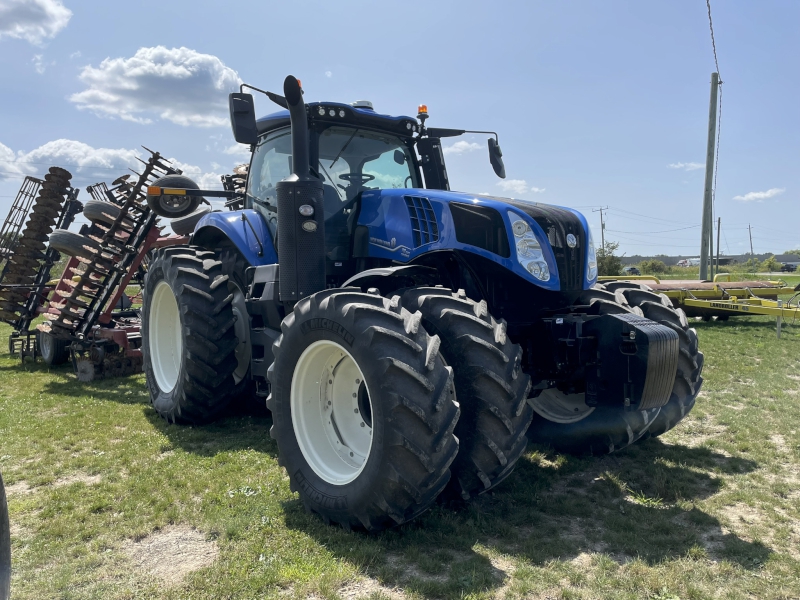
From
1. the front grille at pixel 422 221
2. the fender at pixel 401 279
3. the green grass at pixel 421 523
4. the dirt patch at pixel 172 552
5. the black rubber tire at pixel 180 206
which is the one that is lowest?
the dirt patch at pixel 172 552

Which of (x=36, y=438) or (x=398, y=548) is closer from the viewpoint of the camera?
(x=398, y=548)

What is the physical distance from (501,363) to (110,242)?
286 inches

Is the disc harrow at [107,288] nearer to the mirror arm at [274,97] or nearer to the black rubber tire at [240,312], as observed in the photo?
the black rubber tire at [240,312]

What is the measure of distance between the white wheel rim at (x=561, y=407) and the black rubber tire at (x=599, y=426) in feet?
0.11

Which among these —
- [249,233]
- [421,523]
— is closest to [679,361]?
[421,523]

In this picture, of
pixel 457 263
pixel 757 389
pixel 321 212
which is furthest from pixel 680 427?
pixel 321 212

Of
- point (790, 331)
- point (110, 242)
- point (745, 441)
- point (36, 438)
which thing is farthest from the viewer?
point (790, 331)

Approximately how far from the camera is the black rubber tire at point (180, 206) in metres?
6.87

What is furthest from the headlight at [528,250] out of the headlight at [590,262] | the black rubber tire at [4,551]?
the black rubber tire at [4,551]

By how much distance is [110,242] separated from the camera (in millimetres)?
8969

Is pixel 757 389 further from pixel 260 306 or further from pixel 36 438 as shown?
pixel 36 438

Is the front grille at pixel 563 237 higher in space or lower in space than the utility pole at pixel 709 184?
lower

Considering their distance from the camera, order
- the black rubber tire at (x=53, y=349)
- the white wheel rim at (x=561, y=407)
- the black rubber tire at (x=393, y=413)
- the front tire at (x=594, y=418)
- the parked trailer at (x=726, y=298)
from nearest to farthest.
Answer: the black rubber tire at (x=393, y=413) < the front tire at (x=594, y=418) < the white wheel rim at (x=561, y=407) < the black rubber tire at (x=53, y=349) < the parked trailer at (x=726, y=298)

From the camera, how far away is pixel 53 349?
9852mm
